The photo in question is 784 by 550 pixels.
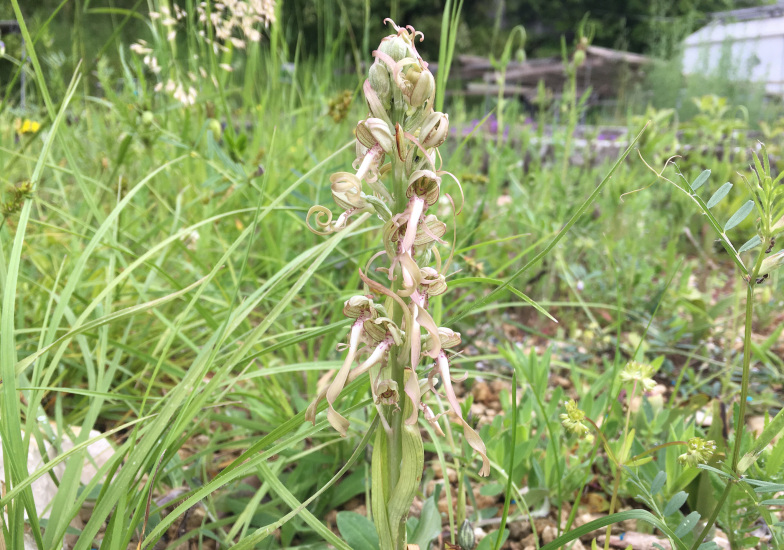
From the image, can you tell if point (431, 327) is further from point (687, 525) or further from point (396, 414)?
point (687, 525)

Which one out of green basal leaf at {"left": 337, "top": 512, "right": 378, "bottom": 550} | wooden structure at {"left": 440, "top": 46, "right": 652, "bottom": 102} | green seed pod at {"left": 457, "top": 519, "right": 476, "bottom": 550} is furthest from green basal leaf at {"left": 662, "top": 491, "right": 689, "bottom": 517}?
wooden structure at {"left": 440, "top": 46, "right": 652, "bottom": 102}

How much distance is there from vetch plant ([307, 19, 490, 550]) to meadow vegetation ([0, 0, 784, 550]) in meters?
0.04

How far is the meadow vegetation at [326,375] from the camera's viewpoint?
0.69 meters

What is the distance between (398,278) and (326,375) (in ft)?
1.50

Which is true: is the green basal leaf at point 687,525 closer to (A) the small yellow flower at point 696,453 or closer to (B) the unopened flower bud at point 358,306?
(A) the small yellow flower at point 696,453

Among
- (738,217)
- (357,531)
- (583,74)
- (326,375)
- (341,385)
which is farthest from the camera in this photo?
(583,74)

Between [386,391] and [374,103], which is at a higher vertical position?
[374,103]

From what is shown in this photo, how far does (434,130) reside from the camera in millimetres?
545

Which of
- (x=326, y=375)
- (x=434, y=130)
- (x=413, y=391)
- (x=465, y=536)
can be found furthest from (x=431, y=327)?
(x=326, y=375)

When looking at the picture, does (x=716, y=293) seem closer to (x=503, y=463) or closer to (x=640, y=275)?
(x=640, y=275)

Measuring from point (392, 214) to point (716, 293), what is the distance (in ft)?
7.41

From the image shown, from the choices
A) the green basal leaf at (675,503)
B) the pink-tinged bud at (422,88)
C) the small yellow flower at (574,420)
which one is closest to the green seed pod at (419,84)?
the pink-tinged bud at (422,88)

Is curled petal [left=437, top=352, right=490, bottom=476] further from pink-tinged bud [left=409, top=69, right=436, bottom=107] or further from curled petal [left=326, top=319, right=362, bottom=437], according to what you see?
pink-tinged bud [left=409, top=69, right=436, bottom=107]

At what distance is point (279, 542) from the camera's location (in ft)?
3.24
